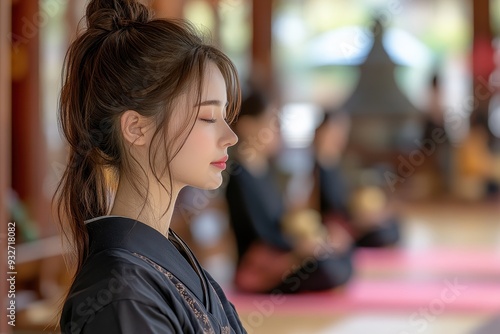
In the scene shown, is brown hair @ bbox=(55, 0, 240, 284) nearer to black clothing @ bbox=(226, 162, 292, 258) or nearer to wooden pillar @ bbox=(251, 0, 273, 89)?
black clothing @ bbox=(226, 162, 292, 258)

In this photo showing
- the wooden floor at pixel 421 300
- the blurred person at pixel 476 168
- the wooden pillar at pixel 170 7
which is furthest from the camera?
the blurred person at pixel 476 168

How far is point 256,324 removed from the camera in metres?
3.80

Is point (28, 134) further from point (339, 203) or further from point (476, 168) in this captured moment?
point (476, 168)

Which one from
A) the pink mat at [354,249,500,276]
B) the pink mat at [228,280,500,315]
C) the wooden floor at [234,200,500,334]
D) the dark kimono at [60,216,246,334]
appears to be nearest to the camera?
the dark kimono at [60,216,246,334]

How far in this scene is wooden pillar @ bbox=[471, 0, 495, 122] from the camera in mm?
11398

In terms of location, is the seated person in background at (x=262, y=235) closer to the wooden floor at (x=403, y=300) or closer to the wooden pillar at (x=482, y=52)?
the wooden floor at (x=403, y=300)

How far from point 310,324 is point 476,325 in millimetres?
740

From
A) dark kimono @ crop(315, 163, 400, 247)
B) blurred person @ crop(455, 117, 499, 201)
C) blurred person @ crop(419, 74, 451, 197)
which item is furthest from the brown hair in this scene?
blurred person @ crop(419, 74, 451, 197)

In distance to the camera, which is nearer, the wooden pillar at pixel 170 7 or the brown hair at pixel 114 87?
the brown hair at pixel 114 87

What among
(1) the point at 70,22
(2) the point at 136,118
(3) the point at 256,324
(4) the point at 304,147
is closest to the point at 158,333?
(2) the point at 136,118

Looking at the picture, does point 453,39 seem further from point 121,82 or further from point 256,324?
point 121,82

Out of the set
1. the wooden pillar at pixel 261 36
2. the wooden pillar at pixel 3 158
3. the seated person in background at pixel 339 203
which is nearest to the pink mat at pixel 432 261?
the seated person in background at pixel 339 203

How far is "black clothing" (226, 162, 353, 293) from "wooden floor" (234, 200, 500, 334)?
15 centimetres

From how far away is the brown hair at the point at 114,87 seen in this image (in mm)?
1156
